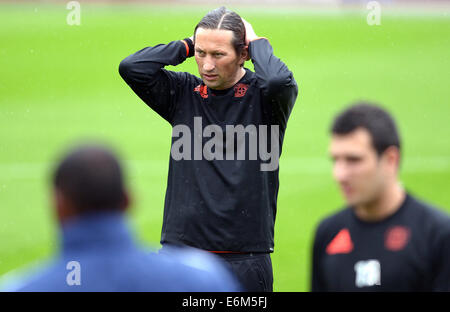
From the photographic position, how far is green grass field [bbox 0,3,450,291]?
12.0 meters

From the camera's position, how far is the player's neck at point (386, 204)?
3.58m

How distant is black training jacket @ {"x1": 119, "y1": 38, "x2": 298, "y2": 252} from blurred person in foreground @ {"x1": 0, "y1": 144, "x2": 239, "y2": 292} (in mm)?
2179

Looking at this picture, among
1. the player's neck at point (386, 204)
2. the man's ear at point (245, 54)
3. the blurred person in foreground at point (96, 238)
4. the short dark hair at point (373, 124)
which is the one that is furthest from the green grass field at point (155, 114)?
the man's ear at point (245, 54)

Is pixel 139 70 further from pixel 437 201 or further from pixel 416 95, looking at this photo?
pixel 416 95

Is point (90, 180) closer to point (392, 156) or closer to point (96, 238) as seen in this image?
point (96, 238)

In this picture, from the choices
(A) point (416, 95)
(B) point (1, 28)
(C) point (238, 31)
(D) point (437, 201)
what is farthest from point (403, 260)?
(B) point (1, 28)

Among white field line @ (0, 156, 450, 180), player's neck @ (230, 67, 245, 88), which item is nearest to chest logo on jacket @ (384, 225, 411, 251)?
player's neck @ (230, 67, 245, 88)

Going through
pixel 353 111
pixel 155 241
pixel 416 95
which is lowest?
pixel 155 241

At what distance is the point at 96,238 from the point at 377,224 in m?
1.54

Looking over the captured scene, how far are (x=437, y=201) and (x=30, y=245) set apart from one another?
6.95 m

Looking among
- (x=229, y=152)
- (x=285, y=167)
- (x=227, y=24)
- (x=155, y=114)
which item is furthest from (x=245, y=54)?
(x=155, y=114)

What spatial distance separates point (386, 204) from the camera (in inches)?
141

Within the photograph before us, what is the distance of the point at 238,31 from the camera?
17.0 feet

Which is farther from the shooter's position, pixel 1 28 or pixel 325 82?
pixel 1 28
